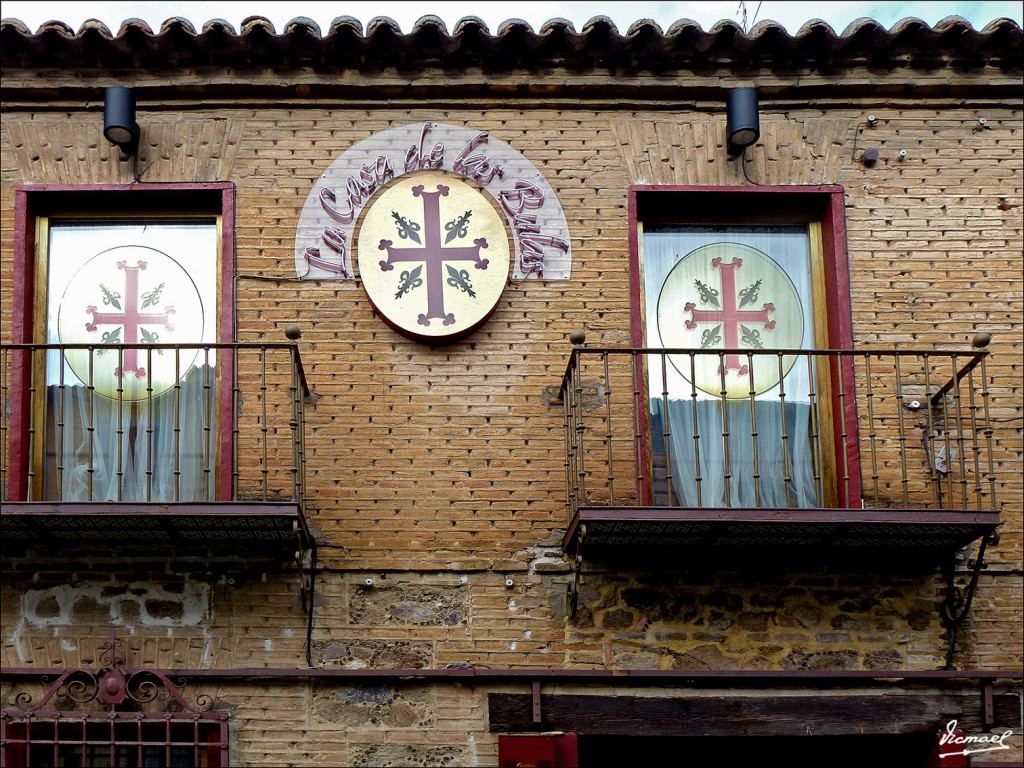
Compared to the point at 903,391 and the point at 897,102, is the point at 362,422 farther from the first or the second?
the point at 897,102

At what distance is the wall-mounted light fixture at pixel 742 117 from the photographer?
11.2 metres

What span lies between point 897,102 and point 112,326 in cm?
545

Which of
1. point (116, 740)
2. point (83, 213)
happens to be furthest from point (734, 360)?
point (116, 740)

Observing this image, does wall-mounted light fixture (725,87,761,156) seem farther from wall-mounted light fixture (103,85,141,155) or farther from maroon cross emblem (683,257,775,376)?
wall-mounted light fixture (103,85,141,155)

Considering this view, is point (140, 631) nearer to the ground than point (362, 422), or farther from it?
nearer to the ground

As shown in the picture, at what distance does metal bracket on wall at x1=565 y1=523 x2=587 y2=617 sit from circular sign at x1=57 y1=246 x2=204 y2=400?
282 cm

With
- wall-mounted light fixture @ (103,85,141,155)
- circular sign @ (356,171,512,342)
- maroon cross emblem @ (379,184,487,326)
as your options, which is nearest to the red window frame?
wall-mounted light fixture @ (103,85,141,155)

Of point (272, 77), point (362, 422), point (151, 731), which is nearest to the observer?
point (151, 731)

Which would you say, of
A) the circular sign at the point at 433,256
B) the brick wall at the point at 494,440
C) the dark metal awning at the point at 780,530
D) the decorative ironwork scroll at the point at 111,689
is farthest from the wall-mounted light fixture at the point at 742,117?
the decorative ironwork scroll at the point at 111,689

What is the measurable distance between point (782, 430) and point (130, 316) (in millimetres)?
4268

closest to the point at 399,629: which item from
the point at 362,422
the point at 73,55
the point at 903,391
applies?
the point at 362,422

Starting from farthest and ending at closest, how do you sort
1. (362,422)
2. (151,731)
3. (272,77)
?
(272,77)
(362,422)
(151,731)

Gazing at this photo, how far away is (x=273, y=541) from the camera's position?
403 inches
